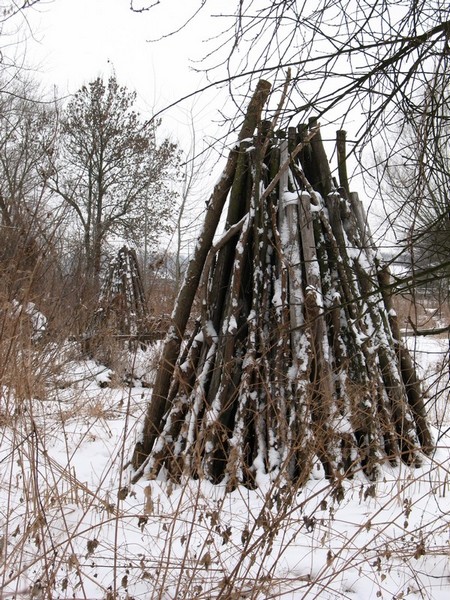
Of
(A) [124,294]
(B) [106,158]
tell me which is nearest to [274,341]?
(A) [124,294]

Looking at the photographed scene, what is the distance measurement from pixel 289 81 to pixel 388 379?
2.13 metres

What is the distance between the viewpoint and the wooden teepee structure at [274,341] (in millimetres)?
2910

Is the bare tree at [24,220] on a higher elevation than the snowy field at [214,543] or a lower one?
higher

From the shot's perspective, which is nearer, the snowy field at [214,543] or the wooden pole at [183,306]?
the snowy field at [214,543]

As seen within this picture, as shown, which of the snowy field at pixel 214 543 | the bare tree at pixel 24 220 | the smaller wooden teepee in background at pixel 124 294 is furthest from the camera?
the smaller wooden teepee in background at pixel 124 294

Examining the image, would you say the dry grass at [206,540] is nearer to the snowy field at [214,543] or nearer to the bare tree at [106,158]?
the snowy field at [214,543]

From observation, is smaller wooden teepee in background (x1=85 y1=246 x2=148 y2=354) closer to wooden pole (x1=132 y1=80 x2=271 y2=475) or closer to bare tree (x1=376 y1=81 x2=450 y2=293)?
wooden pole (x1=132 y1=80 x2=271 y2=475)

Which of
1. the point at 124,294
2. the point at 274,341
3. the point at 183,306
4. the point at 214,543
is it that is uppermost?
the point at 124,294

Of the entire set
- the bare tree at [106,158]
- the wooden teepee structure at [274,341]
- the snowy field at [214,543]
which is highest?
the bare tree at [106,158]

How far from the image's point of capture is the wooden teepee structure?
2910mm

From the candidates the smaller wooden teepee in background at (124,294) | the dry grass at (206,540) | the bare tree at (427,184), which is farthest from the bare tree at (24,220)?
the smaller wooden teepee in background at (124,294)

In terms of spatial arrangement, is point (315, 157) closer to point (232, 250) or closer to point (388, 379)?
point (232, 250)

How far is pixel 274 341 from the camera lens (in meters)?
3.04

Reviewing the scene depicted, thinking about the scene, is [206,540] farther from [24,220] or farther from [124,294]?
[124,294]
